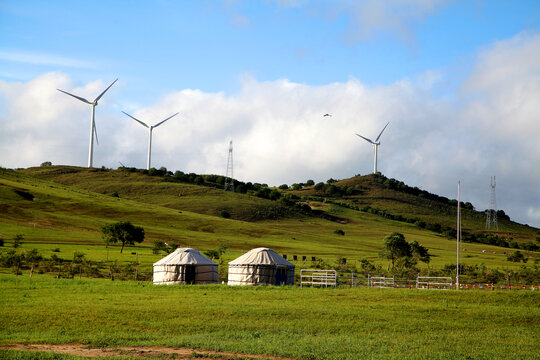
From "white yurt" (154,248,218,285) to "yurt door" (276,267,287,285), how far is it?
6.08 m

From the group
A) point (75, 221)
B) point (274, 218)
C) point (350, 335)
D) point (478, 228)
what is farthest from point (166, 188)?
point (350, 335)

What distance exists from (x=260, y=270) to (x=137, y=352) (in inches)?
1159

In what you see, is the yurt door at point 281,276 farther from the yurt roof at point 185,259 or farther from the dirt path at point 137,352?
the dirt path at point 137,352

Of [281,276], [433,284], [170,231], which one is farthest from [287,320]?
[170,231]

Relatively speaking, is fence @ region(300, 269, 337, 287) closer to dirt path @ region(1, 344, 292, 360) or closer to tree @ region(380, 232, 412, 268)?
tree @ region(380, 232, 412, 268)

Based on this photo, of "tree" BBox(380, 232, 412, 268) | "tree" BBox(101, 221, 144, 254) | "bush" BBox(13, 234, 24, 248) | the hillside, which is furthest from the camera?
the hillside

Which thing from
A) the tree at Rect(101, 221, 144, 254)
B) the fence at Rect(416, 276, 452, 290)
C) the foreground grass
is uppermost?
the tree at Rect(101, 221, 144, 254)

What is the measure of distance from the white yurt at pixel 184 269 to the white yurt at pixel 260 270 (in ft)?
7.50

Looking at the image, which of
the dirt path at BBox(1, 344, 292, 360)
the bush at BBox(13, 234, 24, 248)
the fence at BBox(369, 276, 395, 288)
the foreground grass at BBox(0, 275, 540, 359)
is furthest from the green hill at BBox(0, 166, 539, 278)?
the dirt path at BBox(1, 344, 292, 360)

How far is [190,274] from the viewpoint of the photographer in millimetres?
48812

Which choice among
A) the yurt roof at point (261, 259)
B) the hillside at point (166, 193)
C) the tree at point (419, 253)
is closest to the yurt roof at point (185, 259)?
the yurt roof at point (261, 259)

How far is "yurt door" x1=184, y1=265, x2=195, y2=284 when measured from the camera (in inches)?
1913

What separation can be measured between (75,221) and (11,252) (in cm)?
4185

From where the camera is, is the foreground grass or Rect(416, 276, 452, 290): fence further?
Rect(416, 276, 452, 290): fence
